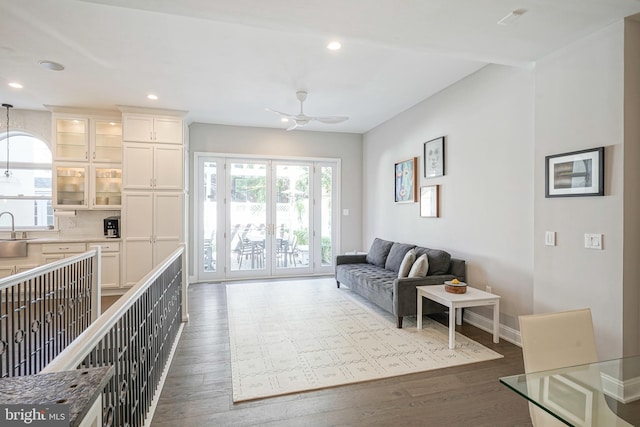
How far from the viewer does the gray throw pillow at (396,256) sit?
4914mm

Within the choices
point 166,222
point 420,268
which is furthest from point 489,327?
point 166,222

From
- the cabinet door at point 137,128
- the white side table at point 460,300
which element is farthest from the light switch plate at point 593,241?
the cabinet door at point 137,128

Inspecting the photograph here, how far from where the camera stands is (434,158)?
4688 mm

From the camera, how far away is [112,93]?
4.52 metres

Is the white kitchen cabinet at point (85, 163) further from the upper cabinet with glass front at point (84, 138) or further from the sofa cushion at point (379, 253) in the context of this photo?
the sofa cushion at point (379, 253)

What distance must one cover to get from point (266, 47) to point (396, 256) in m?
3.32

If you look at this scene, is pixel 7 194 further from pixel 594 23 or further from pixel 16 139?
pixel 594 23

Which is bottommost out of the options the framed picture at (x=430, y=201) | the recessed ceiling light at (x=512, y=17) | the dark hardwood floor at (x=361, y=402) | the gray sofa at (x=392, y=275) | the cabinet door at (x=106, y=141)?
the dark hardwood floor at (x=361, y=402)

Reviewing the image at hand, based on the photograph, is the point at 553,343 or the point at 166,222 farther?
the point at 166,222

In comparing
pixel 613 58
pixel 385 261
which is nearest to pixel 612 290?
pixel 613 58

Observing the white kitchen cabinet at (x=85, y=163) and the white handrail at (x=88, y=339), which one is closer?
the white handrail at (x=88, y=339)

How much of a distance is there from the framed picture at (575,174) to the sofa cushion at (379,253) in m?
2.79

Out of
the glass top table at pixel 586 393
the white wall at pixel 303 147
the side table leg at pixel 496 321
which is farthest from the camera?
the white wall at pixel 303 147

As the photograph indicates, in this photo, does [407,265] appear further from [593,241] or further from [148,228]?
[148,228]
